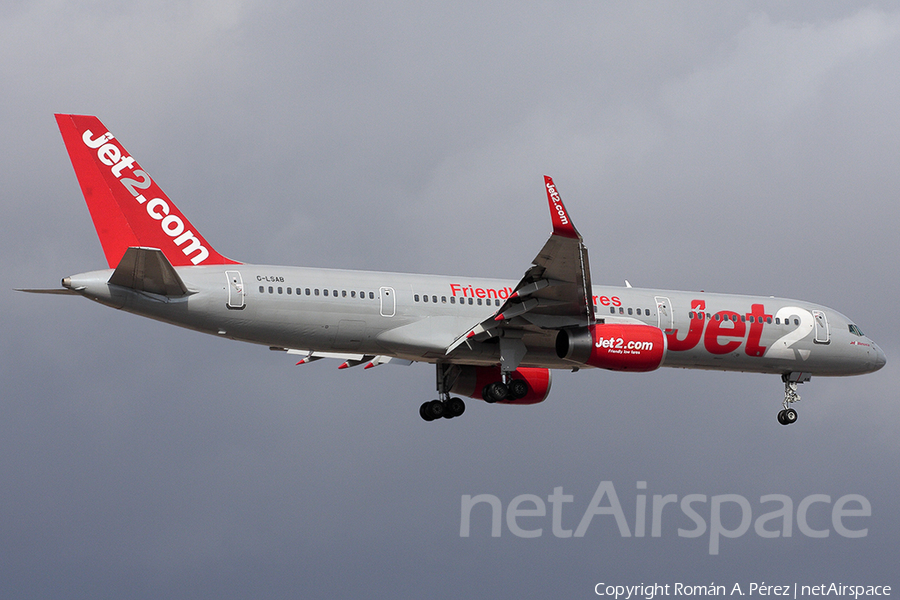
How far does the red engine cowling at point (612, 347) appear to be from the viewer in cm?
2869

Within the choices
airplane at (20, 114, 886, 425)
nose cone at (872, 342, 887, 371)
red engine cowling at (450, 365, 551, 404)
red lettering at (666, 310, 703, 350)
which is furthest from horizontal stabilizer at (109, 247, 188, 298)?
nose cone at (872, 342, 887, 371)

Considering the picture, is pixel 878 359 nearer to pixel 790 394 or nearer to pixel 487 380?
pixel 790 394

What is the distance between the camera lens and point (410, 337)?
29203 millimetres

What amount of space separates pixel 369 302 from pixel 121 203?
6.44 m

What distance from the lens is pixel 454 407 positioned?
33.2 m

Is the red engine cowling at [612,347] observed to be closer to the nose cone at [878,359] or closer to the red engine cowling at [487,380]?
the red engine cowling at [487,380]

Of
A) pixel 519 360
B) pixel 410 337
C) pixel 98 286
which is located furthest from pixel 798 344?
pixel 98 286

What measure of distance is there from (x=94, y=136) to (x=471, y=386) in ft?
41.1

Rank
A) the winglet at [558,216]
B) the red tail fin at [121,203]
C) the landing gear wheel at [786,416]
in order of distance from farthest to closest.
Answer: the landing gear wheel at [786,416]
the red tail fin at [121,203]
the winglet at [558,216]

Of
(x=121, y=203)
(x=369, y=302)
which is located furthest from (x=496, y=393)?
(x=121, y=203)

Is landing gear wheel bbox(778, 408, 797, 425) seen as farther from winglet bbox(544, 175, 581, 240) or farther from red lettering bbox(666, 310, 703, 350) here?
winglet bbox(544, 175, 581, 240)

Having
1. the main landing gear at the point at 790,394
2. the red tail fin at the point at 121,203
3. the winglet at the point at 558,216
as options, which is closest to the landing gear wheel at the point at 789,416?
the main landing gear at the point at 790,394

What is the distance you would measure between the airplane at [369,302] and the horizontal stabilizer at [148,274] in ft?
0.09

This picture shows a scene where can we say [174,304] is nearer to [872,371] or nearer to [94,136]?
[94,136]
